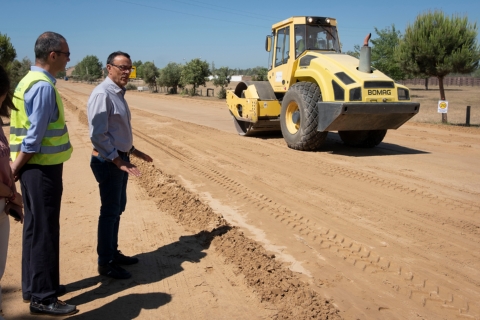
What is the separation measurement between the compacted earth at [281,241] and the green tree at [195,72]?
3501cm

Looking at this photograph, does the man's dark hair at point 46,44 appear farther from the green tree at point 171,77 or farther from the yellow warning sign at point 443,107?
the green tree at point 171,77

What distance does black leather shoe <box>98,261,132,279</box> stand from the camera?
13.6 ft

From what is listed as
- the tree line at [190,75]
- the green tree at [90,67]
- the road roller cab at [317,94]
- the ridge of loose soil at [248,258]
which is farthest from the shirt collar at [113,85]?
the green tree at [90,67]

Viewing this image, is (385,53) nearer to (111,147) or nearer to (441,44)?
(441,44)

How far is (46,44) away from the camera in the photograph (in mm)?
3334

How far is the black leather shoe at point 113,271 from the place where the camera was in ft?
13.6

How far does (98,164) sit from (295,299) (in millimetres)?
2071

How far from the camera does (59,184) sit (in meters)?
3.45

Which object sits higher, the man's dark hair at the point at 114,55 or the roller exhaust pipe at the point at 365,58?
the roller exhaust pipe at the point at 365,58

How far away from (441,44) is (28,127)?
53.1 feet

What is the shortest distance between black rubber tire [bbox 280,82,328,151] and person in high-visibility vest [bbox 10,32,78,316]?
7.11 meters

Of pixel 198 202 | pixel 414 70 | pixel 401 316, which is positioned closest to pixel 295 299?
pixel 401 316

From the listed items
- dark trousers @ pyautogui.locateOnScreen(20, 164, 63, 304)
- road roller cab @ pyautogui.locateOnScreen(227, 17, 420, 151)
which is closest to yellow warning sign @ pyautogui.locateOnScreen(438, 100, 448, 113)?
road roller cab @ pyautogui.locateOnScreen(227, 17, 420, 151)

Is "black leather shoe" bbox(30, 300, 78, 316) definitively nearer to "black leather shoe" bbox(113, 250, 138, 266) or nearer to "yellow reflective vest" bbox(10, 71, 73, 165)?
"black leather shoe" bbox(113, 250, 138, 266)
